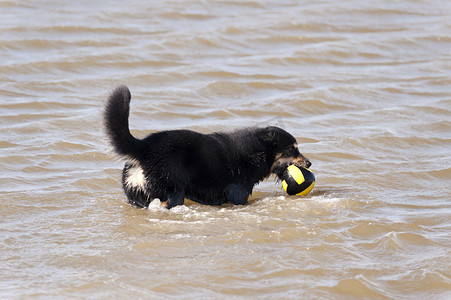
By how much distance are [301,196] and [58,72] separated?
18.9 ft

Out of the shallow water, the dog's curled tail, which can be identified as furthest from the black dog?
the shallow water

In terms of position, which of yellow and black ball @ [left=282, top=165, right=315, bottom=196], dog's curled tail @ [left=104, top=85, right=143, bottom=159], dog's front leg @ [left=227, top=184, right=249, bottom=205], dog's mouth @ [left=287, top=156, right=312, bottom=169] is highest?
dog's curled tail @ [left=104, top=85, right=143, bottom=159]

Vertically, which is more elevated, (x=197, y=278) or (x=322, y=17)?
(x=322, y=17)

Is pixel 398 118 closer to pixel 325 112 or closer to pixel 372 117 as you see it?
pixel 372 117

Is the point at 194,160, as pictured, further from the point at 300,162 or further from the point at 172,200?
the point at 300,162

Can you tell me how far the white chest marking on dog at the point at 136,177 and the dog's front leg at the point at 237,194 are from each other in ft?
3.11

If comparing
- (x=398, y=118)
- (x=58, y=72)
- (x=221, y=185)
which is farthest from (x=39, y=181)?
(x=398, y=118)

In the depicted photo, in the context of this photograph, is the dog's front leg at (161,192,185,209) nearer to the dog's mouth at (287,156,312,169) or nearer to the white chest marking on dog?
the white chest marking on dog

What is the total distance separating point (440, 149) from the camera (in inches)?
371

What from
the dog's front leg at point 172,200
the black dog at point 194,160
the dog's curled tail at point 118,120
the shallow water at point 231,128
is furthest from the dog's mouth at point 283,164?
the dog's curled tail at point 118,120

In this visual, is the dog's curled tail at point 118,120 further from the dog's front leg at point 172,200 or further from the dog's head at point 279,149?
the dog's head at point 279,149

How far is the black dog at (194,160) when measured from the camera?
244 inches

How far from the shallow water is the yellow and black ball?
22 cm

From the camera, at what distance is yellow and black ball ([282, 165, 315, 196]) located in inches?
281
